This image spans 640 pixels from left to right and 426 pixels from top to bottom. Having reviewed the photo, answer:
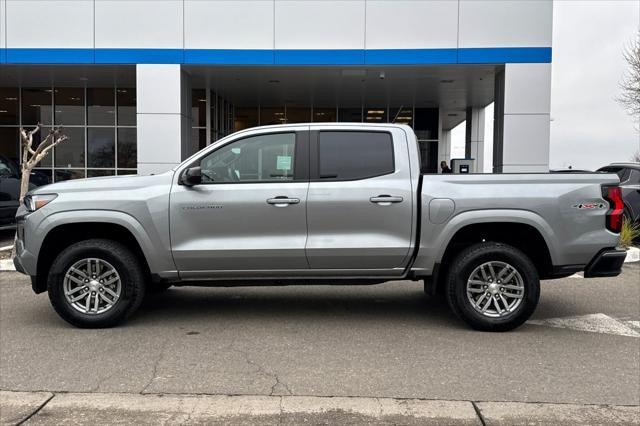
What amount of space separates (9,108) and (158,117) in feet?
30.2

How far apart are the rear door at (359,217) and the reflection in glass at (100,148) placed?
17.0 metres

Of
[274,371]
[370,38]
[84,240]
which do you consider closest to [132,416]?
[274,371]

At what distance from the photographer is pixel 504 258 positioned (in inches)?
221

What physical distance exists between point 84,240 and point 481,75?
Answer: 13.9 m

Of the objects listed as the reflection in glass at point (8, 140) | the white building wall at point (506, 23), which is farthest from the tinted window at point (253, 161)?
the reflection in glass at point (8, 140)

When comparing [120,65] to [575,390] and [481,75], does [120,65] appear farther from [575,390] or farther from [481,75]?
[575,390]

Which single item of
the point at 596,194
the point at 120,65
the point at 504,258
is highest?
the point at 120,65

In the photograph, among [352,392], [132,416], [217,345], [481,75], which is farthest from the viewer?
[481,75]

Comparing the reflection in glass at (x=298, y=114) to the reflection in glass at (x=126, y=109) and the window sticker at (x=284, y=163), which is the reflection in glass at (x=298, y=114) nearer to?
the reflection in glass at (x=126, y=109)

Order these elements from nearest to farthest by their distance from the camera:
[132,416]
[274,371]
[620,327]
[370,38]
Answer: [132,416] → [274,371] → [620,327] → [370,38]

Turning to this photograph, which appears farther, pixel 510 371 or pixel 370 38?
pixel 370 38

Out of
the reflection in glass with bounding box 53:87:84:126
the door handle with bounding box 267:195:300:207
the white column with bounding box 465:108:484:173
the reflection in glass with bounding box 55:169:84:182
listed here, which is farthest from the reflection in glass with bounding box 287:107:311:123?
the door handle with bounding box 267:195:300:207

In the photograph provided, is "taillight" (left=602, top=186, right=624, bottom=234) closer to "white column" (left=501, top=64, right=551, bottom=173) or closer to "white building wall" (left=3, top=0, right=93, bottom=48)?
"white column" (left=501, top=64, right=551, bottom=173)

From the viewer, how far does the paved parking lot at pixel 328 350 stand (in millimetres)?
4312
